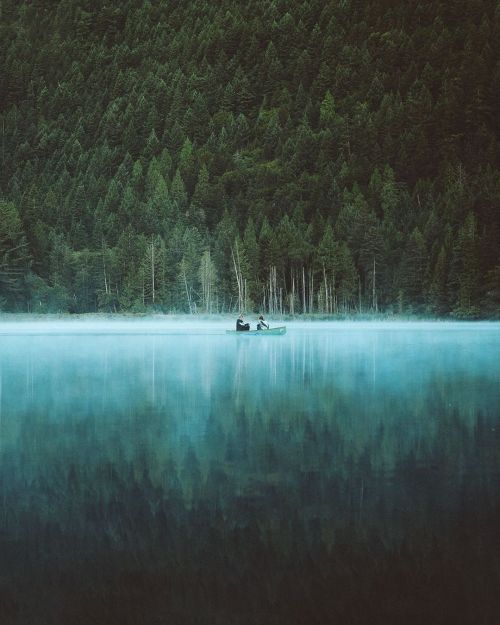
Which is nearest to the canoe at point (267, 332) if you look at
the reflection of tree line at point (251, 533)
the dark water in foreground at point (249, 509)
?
the dark water in foreground at point (249, 509)

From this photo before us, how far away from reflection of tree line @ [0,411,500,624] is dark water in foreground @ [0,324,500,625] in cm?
2

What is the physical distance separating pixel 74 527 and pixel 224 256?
101 metres

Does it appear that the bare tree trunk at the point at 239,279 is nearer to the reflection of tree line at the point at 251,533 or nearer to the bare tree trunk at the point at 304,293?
the bare tree trunk at the point at 304,293

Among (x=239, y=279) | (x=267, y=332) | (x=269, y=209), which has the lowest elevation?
(x=267, y=332)

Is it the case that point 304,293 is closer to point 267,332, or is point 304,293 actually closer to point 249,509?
point 267,332

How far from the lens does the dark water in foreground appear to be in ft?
20.7

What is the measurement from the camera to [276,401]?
675 inches

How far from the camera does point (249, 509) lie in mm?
8500

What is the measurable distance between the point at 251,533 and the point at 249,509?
771 mm

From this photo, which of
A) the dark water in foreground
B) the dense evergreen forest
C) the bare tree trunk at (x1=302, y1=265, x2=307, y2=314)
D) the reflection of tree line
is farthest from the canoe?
the bare tree trunk at (x1=302, y1=265, x2=307, y2=314)

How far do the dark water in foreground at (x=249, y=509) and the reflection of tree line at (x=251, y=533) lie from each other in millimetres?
20

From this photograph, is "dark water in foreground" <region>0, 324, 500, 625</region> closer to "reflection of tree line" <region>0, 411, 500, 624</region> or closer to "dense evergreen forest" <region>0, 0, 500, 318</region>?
Answer: "reflection of tree line" <region>0, 411, 500, 624</region>

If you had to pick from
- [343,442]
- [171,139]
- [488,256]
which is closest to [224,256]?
[488,256]

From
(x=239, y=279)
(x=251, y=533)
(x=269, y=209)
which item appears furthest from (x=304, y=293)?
(x=251, y=533)
